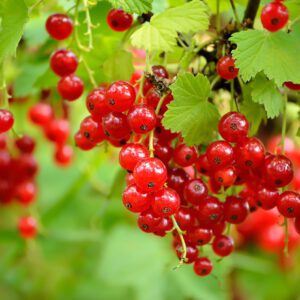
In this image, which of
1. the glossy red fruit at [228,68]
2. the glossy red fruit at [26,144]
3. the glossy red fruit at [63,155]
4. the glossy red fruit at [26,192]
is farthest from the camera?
the glossy red fruit at [63,155]

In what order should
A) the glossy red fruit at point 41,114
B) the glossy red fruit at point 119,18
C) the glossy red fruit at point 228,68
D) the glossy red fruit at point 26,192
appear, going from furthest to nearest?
the glossy red fruit at point 41,114, the glossy red fruit at point 26,192, the glossy red fruit at point 119,18, the glossy red fruit at point 228,68

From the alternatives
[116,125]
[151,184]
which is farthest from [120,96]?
[151,184]

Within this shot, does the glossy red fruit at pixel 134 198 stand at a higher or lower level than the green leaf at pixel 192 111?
lower

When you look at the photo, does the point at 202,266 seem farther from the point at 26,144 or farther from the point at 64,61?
the point at 26,144

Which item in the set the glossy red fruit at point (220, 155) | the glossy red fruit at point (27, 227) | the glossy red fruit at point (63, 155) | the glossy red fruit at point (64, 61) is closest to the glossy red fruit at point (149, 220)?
the glossy red fruit at point (220, 155)

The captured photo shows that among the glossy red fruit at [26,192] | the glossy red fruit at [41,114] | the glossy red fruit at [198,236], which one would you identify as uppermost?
the glossy red fruit at [198,236]

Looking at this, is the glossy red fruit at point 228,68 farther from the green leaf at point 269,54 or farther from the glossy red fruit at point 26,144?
the glossy red fruit at point 26,144

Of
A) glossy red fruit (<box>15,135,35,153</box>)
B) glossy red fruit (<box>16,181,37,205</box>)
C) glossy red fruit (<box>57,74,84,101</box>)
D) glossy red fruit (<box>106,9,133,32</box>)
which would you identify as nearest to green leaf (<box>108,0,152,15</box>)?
glossy red fruit (<box>106,9,133,32</box>)
